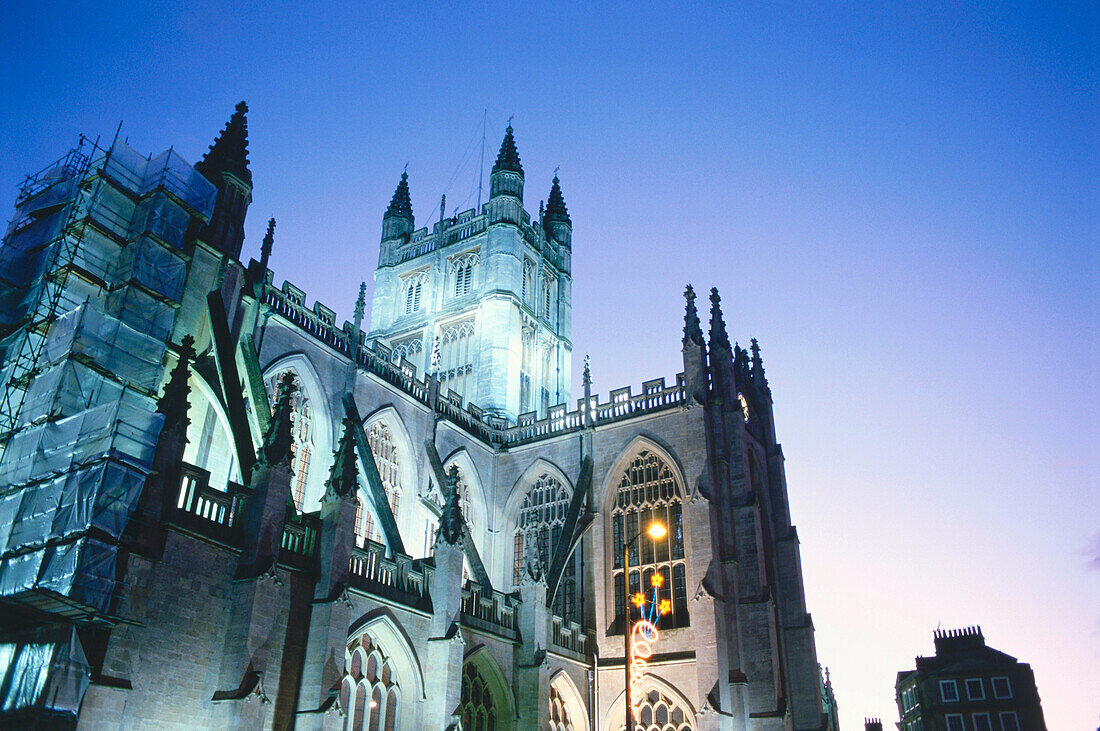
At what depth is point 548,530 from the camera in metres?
30.9

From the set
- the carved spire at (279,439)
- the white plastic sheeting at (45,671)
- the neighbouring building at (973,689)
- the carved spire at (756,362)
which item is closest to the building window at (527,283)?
the carved spire at (756,362)

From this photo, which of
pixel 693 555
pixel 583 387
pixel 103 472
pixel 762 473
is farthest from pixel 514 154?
pixel 103 472

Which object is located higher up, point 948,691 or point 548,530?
point 548,530

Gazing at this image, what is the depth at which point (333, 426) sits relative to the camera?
25141 millimetres

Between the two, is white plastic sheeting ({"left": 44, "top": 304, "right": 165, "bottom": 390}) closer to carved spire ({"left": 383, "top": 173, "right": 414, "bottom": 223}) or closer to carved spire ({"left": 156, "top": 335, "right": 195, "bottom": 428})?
carved spire ({"left": 156, "top": 335, "right": 195, "bottom": 428})

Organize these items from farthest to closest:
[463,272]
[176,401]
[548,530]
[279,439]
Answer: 1. [463,272]
2. [548,530]
3. [279,439]
4. [176,401]

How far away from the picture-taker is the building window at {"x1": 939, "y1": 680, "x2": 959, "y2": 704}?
2144 inches

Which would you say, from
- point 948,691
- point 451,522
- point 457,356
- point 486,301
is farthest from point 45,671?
point 948,691

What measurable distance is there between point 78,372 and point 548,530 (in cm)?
1707

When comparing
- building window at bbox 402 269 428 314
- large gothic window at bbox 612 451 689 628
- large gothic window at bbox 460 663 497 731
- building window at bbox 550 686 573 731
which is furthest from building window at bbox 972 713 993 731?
large gothic window at bbox 460 663 497 731

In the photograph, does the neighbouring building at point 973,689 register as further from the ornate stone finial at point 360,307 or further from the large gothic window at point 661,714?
the ornate stone finial at point 360,307

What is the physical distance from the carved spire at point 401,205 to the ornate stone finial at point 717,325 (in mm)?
22390

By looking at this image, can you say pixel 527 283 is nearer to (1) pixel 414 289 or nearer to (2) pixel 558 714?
(1) pixel 414 289

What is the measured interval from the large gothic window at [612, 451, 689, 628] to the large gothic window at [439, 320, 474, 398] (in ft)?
40.7
